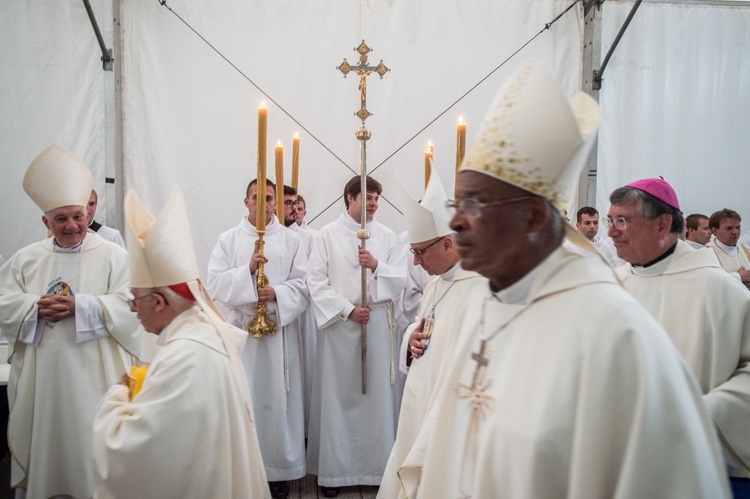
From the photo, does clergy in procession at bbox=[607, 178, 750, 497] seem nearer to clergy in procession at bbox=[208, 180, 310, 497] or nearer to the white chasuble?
clergy in procession at bbox=[208, 180, 310, 497]

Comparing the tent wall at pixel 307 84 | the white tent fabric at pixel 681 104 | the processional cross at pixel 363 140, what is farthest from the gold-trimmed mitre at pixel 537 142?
the white tent fabric at pixel 681 104

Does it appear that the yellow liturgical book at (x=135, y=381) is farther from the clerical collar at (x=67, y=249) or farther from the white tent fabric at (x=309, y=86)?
the white tent fabric at (x=309, y=86)

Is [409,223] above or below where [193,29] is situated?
below

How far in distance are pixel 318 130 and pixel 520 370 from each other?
573 cm

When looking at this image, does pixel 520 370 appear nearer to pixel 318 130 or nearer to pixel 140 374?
pixel 140 374

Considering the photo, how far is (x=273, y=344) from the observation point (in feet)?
15.5

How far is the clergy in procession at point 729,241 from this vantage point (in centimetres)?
705

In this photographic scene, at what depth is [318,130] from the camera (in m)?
6.88

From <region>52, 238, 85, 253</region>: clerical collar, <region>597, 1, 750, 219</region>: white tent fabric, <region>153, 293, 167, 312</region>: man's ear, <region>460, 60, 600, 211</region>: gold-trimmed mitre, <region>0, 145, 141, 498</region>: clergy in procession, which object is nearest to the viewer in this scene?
<region>460, 60, 600, 211</region>: gold-trimmed mitre

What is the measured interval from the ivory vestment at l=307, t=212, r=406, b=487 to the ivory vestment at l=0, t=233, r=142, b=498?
5.23 feet

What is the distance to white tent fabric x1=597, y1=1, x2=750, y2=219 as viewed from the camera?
23.9 feet

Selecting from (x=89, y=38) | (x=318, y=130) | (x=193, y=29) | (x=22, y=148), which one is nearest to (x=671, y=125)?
(x=318, y=130)

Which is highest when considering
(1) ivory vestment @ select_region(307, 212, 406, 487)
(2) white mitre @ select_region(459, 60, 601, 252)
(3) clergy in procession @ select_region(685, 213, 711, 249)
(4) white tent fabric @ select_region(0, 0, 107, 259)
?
(4) white tent fabric @ select_region(0, 0, 107, 259)

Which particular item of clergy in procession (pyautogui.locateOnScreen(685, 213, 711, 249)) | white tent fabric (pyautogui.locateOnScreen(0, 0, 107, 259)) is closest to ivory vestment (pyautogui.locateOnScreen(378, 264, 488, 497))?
white tent fabric (pyautogui.locateOnScreen(0, 0, 107, 259))
